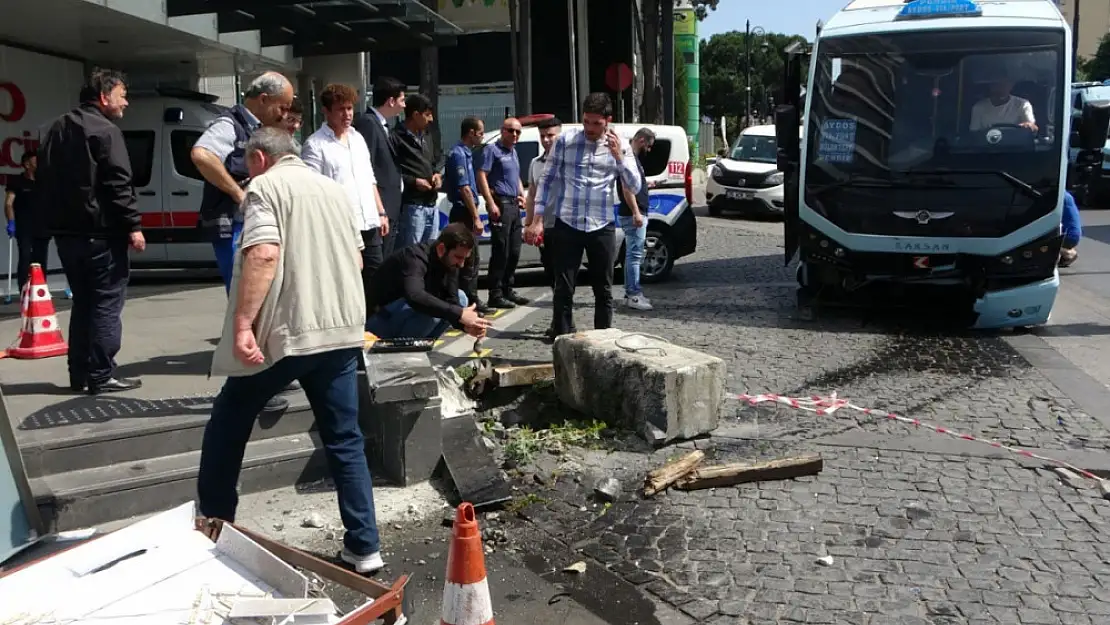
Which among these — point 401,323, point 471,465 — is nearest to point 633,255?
point 401,323

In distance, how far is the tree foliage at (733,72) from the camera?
240 ft

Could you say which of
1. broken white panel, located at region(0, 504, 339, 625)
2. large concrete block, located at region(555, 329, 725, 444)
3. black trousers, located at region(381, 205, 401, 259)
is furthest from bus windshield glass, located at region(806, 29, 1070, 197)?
broken white panel, located at region(0, 504, 339, 625)

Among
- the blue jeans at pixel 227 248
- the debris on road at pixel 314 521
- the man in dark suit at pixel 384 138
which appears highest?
the man in dark suit at pixel 384 138

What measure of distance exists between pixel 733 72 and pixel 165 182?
71432 mm

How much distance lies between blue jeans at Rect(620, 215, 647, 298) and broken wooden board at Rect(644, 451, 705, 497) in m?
4.63

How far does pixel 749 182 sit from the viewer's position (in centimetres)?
1989

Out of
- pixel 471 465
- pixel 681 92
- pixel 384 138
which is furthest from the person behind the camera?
pixel 681 92

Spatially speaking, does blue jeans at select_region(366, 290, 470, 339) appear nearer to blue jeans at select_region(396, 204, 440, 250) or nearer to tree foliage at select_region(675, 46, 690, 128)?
blue jeans at select_region(396, 204, 440, 250)

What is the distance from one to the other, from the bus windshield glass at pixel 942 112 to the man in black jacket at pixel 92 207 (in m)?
5.98

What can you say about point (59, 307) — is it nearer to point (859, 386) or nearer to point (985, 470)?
point (859, 386)

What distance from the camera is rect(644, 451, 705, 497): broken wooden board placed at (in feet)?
15.6

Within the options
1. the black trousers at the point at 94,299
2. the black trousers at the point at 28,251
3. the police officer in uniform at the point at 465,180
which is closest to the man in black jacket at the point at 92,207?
the black trousers at the point at 94,299

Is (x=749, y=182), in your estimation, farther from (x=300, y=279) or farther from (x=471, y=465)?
(x=300, y=279)

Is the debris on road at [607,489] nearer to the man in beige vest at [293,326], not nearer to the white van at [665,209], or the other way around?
the man in beige vest at [293,326]
